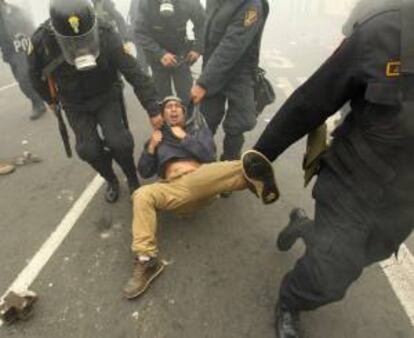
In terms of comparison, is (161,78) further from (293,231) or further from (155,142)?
(293,231)

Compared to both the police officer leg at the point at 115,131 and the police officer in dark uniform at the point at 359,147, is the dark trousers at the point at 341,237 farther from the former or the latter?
the police officer leg at the point at 115,131

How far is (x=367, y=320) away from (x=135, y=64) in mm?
2673

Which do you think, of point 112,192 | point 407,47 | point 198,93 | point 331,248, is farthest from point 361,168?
point 112,192

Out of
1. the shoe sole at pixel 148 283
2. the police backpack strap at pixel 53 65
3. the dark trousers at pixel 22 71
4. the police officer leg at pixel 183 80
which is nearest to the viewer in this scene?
the shoe sole at pixel 148 283

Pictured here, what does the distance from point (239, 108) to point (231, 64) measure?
0.48 meters

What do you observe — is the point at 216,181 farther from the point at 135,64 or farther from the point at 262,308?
the point at 135,64

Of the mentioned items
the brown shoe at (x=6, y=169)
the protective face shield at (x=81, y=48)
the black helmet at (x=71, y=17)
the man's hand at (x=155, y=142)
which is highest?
the black helmet at (x=71, y=17)

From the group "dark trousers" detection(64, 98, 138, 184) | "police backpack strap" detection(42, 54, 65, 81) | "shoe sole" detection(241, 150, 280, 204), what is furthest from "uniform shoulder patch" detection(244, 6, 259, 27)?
"shoe sole" detection(241, 150, 280, 204)

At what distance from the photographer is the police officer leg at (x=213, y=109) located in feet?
13.9

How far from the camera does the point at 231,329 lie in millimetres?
2928

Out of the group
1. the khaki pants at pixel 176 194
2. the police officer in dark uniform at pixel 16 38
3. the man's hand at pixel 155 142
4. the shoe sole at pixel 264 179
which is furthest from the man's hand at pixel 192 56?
the shoe sole at pixel 264 179

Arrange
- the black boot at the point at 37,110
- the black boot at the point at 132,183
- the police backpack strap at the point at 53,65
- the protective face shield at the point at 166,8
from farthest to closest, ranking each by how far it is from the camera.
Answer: the black boot at the point at 37,110 → the protective face shield at the point at 166,8 → the black boot at the point at 132,183 → the police backpack strap at the point at 53,65

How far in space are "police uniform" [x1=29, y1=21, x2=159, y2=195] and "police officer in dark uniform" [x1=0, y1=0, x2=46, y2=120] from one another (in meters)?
3.12

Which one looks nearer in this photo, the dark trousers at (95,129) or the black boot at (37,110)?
the dark trousers at (95,129)
